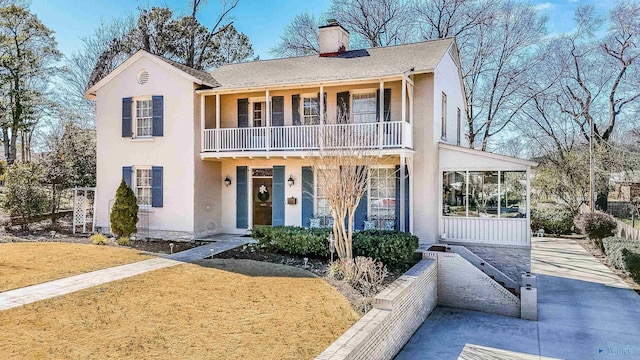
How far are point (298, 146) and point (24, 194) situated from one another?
35.5 feet

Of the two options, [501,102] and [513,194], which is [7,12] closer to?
[513,194]

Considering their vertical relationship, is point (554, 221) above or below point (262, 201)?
below

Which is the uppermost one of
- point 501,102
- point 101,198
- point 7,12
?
point 7,12

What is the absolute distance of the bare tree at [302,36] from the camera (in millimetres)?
28438

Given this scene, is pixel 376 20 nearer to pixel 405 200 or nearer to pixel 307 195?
pixel 307 195

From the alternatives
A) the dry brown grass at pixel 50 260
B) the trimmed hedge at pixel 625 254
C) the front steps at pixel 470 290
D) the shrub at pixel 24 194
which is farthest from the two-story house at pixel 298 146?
the trimmed hedge at pixel 625 254

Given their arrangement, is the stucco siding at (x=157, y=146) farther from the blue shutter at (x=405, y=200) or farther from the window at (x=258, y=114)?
the blue shutter at (x=405, y=200)

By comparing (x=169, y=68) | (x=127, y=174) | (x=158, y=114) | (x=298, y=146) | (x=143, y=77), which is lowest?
(x=127, y=174)

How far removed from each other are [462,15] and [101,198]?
2208cm

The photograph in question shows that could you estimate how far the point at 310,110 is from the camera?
14.9 m

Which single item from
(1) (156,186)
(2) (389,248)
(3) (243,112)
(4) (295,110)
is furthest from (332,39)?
(2) (389,248)

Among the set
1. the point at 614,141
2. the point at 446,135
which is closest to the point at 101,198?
the point at 446,135

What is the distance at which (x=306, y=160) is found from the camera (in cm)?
1457

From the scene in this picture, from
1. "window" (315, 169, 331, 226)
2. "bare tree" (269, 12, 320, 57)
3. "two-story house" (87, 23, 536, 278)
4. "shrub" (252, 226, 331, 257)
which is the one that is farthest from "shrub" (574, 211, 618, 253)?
"bare tree" (269, 12, 320, 57)
